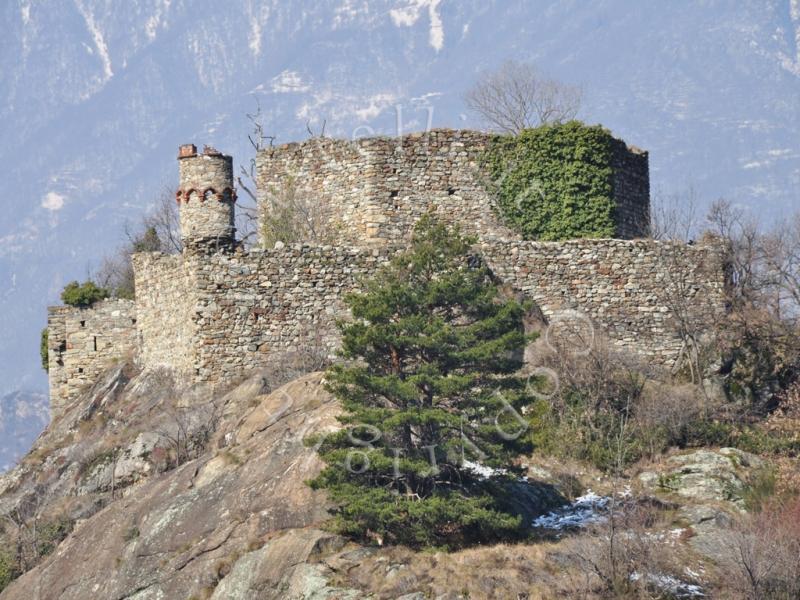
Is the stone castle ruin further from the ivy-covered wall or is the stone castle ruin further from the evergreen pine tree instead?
the evergreen pine tree

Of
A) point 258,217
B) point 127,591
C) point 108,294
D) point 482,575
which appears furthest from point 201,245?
point 482,575

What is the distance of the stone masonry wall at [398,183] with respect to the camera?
1977 inches

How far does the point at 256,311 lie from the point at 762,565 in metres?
17.1

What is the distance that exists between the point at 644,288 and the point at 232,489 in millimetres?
15251

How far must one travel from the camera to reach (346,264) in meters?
46.5

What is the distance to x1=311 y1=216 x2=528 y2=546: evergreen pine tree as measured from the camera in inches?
1411

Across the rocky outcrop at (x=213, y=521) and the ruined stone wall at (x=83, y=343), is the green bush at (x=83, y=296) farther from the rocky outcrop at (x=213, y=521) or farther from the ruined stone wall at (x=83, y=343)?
the rocky outcrop at (x=213, y=521)

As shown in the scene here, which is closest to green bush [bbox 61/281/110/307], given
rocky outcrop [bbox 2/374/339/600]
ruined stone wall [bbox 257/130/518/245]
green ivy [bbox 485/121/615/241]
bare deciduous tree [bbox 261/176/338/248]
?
bare deciduous tree [bbox 261/176/338/248]

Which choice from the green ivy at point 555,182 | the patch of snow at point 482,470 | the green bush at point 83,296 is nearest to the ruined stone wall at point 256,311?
the green ivy at point 555,182

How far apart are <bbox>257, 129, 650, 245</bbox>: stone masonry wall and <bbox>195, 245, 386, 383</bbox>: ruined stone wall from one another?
4.41m

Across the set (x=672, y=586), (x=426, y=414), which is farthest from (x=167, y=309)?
(x=672, y=586)

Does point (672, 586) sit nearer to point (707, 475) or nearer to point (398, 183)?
point (707, 475)

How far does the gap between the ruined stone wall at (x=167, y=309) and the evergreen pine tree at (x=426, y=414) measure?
9.31 metres

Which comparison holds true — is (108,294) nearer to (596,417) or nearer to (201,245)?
(201,245)
